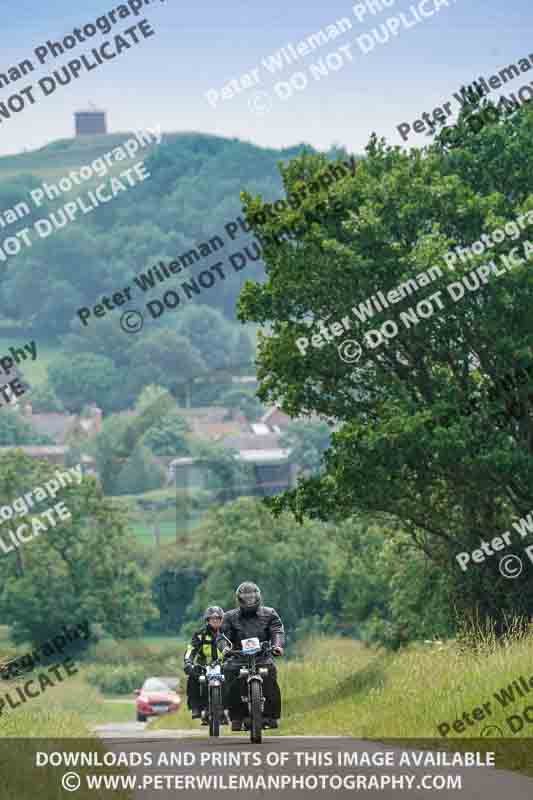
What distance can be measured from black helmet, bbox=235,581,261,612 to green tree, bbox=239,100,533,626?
1548cm

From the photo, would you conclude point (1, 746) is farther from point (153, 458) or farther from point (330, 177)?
point (153, 458)

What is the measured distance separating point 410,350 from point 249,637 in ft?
59.1

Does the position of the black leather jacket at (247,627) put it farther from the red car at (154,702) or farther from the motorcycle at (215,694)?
the red car at (154,702)

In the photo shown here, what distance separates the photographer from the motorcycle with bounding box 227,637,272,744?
1569 centimetres

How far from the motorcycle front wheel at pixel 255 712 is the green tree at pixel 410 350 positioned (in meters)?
15.9

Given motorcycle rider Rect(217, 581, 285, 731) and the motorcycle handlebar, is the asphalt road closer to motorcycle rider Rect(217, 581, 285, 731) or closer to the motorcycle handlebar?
motorcycle rider Rect(217, 581, 285, 731)

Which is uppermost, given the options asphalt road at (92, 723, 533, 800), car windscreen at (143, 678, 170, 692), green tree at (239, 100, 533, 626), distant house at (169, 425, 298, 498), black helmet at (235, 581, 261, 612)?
distant house at (169, 425, 298, 498)

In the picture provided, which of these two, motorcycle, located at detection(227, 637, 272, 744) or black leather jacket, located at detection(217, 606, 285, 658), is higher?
black leather jacket, located at detection(217, 606, 285, 658)

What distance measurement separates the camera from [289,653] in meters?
107

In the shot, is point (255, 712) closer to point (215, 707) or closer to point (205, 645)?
point (215, 707)

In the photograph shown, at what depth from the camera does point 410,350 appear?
33688 mm

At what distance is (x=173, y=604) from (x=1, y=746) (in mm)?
128904

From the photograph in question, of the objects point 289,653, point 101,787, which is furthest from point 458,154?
point 289,653

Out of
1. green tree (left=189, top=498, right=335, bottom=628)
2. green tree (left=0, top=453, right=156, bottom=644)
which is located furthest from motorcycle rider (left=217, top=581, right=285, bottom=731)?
green tree (left=189, top=498, right=335, bottom=628)
